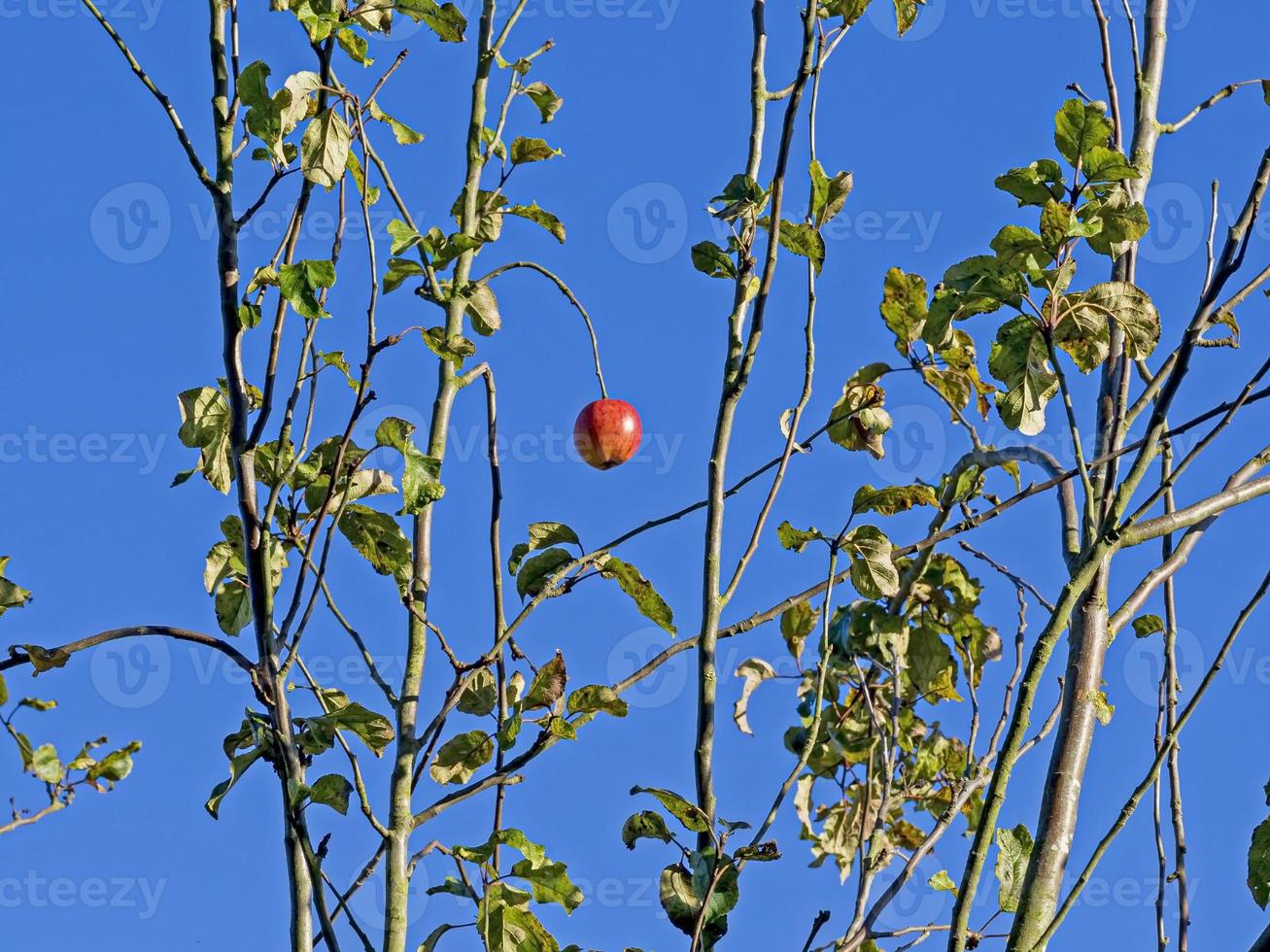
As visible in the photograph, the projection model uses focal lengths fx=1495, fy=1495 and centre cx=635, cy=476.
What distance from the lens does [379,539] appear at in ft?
7.65

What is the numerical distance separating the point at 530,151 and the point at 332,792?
1257 millimetres

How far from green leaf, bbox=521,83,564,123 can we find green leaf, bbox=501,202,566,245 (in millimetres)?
255

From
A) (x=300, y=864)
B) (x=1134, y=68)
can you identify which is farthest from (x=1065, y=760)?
(x=1134, y=68)

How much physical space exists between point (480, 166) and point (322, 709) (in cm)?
100

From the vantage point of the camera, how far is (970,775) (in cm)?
294

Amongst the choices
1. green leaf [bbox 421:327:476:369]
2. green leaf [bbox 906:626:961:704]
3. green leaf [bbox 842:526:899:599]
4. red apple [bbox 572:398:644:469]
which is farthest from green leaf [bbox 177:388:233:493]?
green leaf [bbox 906:626:961:704]

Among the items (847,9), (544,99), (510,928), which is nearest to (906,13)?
(847,9)

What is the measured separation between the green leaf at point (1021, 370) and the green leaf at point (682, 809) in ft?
2.57

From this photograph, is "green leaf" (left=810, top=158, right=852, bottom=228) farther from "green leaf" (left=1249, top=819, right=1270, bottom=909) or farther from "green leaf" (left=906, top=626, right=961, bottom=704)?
"green leaf" (left=906, top=626, right=961, bottom=704)

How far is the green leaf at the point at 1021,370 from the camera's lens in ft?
7.19

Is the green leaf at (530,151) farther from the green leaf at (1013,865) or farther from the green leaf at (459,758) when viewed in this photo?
the green leaf at (1013,865)

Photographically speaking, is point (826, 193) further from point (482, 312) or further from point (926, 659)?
point (926, 659)

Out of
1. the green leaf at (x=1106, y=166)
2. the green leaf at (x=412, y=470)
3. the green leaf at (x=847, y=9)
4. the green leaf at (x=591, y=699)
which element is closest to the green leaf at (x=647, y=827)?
the green leaf at (x=591, y=699)

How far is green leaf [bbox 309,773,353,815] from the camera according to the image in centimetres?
210
